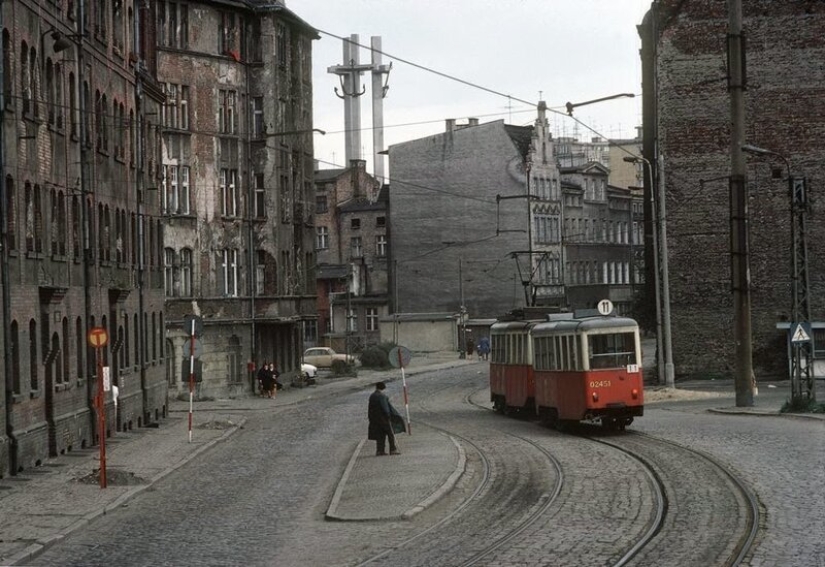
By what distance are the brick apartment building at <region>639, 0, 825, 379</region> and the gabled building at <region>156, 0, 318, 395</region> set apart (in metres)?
14.7

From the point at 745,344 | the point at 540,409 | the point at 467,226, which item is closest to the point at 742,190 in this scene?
the point at 745,344

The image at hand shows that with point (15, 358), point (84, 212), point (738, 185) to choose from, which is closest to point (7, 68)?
point (15, 358)

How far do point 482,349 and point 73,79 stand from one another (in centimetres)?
5588

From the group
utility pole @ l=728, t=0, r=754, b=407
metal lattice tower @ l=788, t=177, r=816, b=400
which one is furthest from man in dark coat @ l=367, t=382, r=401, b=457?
utility pole @ l=728, t=0, r=754, b=407

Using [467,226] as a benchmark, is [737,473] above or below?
below

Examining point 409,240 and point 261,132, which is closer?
point 261,132

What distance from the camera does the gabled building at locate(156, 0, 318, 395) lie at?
200 feet

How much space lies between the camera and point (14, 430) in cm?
2975

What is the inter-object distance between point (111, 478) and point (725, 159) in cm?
3896

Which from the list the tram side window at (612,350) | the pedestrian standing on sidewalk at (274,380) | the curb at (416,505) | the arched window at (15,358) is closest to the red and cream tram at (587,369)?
the tram side window at (612,350)

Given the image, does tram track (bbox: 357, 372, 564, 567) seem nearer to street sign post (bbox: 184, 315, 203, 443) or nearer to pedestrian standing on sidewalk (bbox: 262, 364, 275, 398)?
street sign post (bbox: 184, 315, 203, 443)

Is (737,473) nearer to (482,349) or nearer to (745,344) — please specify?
(745,344)

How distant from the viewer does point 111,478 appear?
2727cm

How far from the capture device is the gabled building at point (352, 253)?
10800 cm
